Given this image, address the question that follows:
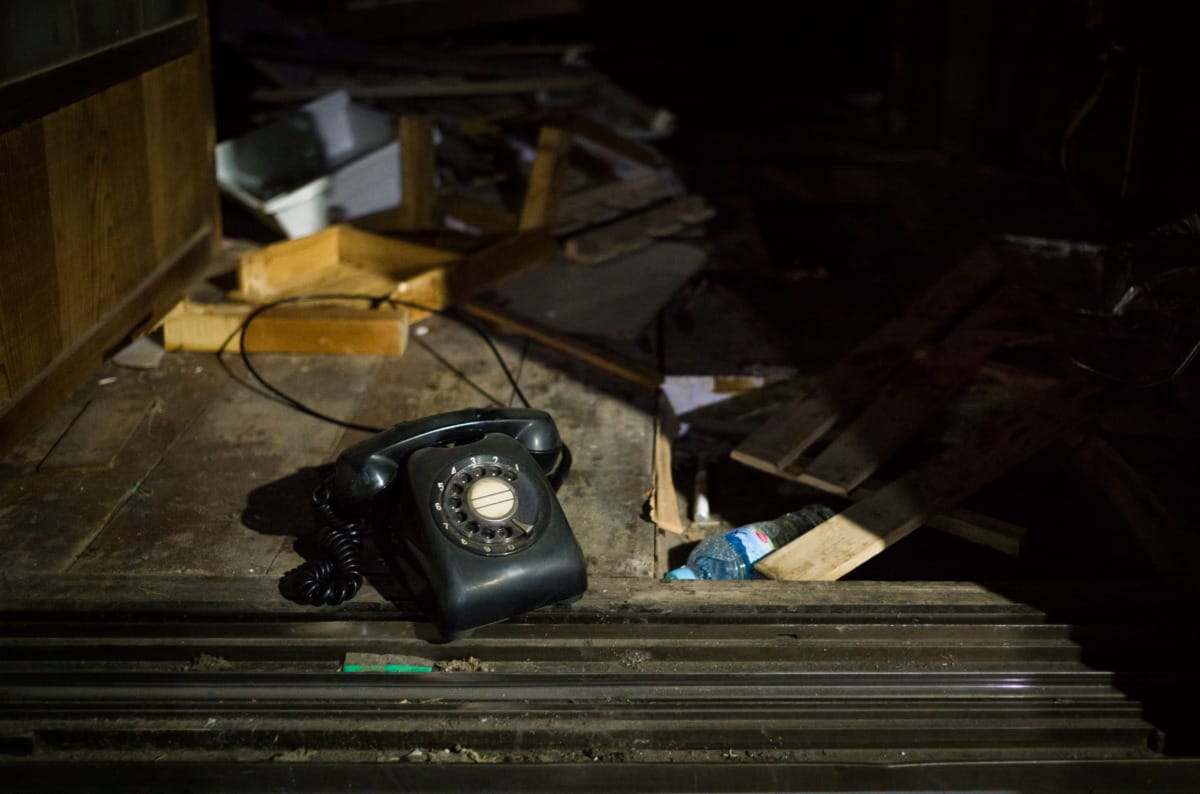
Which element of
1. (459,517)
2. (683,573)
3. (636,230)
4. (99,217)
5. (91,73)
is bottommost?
(683,573)

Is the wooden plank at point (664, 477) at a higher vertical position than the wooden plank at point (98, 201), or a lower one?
lower

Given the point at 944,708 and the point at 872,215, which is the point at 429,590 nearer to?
the point at 944,708

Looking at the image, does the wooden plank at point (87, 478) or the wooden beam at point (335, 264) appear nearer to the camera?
the wooden plank at point (87, 478)

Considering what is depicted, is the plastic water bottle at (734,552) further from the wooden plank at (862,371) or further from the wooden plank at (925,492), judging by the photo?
the wooden plank at (862,371)

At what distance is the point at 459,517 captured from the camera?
6.72 feet

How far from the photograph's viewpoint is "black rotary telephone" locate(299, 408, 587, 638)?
200 cm

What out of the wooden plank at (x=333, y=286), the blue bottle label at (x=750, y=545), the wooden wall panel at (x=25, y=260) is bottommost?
the blue bottle label at (x=750, y=545)

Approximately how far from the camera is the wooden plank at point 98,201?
2732 mm

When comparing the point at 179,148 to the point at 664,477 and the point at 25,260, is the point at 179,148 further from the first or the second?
the point at 664,477

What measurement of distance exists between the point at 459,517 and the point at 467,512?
0.05 feet

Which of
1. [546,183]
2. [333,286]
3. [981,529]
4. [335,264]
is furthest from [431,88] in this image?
[981,529]

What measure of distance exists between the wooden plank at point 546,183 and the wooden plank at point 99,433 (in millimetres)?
1465

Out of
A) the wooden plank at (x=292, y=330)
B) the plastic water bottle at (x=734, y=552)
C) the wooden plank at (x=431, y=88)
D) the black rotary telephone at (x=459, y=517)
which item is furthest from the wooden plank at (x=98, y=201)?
the wooden plank at (x=431, y=88)

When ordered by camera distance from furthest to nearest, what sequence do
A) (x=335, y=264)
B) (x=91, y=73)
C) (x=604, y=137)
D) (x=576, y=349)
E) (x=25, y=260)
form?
(x=604, y=137) < (x=335, y=264) < (x=576, y=349) < (x=91, y=73) < (x=25, y=260)
